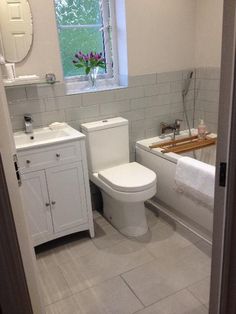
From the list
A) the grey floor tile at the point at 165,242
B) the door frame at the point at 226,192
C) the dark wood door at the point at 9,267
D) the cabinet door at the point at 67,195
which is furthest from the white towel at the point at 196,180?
the dark wood door at the point at 9,267

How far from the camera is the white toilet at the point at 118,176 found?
2.19 m

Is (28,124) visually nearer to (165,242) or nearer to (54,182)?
(54,182)

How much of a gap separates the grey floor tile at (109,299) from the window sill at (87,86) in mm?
1524

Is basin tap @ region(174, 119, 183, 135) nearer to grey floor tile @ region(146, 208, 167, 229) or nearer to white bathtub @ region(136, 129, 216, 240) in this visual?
white bathtub @ region(136, 129, 216, 240)

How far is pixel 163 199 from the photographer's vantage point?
2615 millimetres

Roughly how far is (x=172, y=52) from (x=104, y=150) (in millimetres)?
1171

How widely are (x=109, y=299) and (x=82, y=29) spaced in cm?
213

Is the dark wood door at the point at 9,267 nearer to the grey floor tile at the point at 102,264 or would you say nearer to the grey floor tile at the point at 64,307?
the grey floor tile at the point at 64,307

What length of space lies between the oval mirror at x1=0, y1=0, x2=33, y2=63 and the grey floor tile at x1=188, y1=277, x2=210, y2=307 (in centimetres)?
201

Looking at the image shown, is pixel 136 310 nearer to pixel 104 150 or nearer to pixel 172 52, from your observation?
pixel 104 150

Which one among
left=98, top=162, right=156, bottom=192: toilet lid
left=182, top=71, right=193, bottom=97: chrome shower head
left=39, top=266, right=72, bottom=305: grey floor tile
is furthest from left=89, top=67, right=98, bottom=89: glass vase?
left=39, top=266, right=72, bottom=305: grey floor tile

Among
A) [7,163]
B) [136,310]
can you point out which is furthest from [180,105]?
[7,163]

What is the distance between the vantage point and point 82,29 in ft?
8.25

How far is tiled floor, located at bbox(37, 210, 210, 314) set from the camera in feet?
5.63
